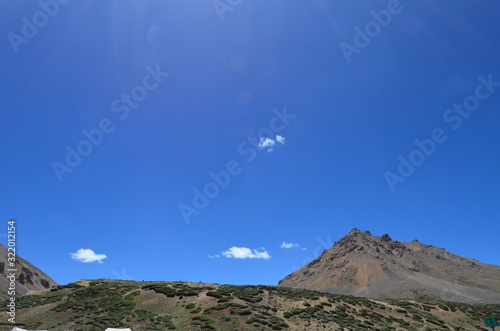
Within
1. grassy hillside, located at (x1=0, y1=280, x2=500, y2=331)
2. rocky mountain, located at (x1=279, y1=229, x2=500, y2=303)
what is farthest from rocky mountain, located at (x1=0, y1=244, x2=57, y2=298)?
rocky mountain, located at (x1=279, y1=229, x2=500, y2=303)

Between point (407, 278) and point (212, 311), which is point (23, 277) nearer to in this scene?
point (212, 311)

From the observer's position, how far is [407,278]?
155 m

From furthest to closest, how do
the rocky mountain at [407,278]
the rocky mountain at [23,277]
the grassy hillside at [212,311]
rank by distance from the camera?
1. the rocky mountain at [407,278]
2. the rocky mountain at [23,277]
3. the grassy hillside at [212,311]

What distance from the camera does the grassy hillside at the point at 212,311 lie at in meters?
39.6

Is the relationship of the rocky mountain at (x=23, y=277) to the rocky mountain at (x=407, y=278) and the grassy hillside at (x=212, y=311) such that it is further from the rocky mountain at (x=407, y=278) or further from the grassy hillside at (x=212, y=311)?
the rocky mountain at (x=407, y=278)

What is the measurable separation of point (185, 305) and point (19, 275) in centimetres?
13048

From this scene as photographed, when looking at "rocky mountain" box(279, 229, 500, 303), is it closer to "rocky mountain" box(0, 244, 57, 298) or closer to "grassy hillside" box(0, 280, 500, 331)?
"grassy hillside" box(0, 280, 500, 331)

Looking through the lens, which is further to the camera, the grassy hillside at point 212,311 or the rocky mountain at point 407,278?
the rocky mountain at point 407,278

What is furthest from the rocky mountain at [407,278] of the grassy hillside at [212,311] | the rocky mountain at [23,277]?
the rocky mountain at [23,277]

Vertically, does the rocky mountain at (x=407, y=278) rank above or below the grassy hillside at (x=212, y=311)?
above

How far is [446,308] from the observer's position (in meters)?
60.1

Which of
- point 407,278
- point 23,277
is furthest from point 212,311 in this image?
point 407,278

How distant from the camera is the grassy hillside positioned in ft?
130

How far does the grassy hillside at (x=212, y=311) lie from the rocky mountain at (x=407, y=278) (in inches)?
3378
